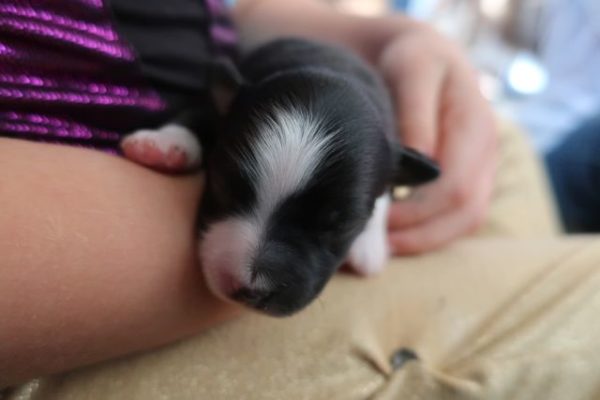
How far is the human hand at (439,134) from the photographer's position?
1.27m

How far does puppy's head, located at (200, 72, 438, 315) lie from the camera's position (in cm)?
89

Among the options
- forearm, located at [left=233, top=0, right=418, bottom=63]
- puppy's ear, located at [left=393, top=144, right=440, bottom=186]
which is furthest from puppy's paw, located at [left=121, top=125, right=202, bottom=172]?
forearm, located at [left=233, top=0, right=418, bottom=63]

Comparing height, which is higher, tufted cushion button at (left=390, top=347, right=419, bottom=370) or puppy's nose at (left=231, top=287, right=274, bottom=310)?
puppy's nose at (left=231, top=287, right=274, bottom=310)

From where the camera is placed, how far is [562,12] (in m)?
3.03

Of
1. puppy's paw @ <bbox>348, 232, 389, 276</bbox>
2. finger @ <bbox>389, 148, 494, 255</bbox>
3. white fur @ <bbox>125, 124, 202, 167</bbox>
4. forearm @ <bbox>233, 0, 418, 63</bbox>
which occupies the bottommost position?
finger @ <bbox>389, 148, 494, 255</bbox>

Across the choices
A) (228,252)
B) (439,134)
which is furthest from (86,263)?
(439,134)

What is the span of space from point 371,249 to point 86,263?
539mm

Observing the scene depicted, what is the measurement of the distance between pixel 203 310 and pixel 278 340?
4.9 inches

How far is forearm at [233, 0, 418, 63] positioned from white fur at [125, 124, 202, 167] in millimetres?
575


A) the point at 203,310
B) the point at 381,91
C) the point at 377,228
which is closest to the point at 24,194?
the point at 203,310

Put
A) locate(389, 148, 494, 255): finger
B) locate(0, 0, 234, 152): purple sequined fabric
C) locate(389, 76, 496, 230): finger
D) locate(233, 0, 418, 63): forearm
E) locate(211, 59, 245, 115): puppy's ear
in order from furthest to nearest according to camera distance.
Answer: locate(233, 0, 418, 63): forearm
locate(389, 76, 496, 230): finger
locate(389, 148, 494, 255): finger
locate(211, 59, 245, 115): puppy's ear
locate(0, 0, 234, 152): purple sequined fabric

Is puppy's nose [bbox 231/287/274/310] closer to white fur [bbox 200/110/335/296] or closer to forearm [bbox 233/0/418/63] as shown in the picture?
white fur [bbox 200/110/335/296]

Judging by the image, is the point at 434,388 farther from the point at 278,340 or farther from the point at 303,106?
the point at 303,106

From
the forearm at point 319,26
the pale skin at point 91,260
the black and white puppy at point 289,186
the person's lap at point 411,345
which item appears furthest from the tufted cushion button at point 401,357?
the forearm at point 319,26
